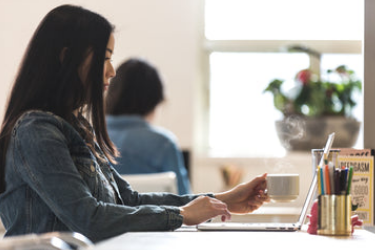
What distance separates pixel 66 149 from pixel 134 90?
158 cm

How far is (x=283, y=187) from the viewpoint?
1.60 meters

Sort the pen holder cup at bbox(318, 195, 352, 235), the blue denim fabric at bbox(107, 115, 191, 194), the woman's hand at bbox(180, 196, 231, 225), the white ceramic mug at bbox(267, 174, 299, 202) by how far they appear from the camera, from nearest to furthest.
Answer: the pen holder cup at bbox(318, 195, 352, 235)
the woman's hand at bbox(180, 196, 231, 225)
the white ceramic mug at bbox(267, 174, 299, 202)
the blue denim fabric at bbox(107, 115, 191, 194)

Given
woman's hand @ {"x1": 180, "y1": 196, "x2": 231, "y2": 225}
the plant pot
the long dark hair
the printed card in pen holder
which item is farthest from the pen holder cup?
the plant pot

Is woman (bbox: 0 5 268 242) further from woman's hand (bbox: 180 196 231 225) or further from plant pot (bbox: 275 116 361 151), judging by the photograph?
plant pot (bbox: 275 116 361 151)

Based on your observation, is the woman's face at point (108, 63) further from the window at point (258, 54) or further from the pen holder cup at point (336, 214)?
the window at point (258, 54)

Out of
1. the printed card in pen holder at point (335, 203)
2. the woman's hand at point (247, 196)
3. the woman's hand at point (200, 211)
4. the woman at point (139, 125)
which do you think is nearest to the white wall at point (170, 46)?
the woman at point (139, 125)

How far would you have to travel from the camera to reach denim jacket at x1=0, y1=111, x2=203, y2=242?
4.46ft

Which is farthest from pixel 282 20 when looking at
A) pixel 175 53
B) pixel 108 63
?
pixel 108 63

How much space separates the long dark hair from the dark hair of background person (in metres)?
1.34

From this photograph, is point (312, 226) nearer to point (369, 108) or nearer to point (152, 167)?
point (369, 108)

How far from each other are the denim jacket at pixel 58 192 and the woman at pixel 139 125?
4.46ft

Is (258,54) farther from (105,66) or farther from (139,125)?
(105,66)

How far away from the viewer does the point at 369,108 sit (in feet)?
5.69

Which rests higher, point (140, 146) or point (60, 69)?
point (60, 69)
